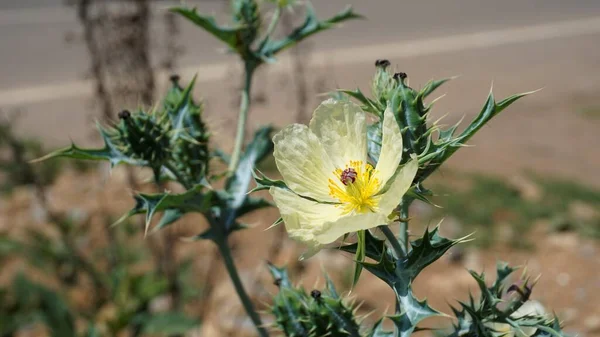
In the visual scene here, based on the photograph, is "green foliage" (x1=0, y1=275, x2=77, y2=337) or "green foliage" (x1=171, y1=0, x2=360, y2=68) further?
"green foliage" (x1=0, y1=275, x2=77, y2=337)

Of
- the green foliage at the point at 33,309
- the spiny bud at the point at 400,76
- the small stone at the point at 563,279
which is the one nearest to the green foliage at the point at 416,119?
the spiny bud at the point at 400,76

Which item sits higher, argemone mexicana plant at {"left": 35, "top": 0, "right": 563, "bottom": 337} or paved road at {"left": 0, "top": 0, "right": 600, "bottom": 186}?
argemone mexicana plant at {"left": 35, "top": 0, "right": 563, "bottom": 337}

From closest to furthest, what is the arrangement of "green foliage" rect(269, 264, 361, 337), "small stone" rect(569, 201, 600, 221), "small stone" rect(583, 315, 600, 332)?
"green foliage" rect(269, 264, 361, 337) → "small stone" rect(583, 315, 600, 332) → "small stone" rect(569, 201, 600, 221)

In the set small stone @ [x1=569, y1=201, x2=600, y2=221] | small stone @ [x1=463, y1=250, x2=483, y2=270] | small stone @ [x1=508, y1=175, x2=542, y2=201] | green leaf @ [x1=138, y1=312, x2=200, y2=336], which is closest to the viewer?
green leaf @ [x1=138, y1=312, x2=200, y2=336]

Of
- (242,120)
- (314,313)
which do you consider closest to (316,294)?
(314,313)

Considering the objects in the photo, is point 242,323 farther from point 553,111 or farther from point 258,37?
point 553,111

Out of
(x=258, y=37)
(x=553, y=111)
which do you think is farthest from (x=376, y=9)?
(x=258, y=37)

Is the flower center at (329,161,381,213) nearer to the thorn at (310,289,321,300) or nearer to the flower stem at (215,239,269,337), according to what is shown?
the thorn at (310,289,321,300)

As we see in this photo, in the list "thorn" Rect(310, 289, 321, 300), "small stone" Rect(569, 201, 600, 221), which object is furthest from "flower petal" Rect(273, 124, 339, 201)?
"small stone" Rect(569, 201, 600, 221)

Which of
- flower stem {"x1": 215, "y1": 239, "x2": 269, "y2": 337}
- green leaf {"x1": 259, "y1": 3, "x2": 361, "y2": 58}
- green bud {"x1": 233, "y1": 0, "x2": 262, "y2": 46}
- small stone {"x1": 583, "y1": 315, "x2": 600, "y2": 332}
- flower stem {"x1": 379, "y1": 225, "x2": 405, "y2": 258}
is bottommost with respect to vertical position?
small stone {"x1": 583, "y1": 315, "x2": 600, "y2": 332}
